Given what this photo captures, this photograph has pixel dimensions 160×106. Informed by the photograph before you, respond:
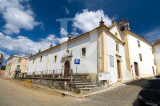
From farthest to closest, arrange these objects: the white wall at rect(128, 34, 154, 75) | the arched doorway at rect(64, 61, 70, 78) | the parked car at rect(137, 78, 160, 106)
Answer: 1. the white wall at rect(128, 34, 154, 75)
2. the arched doorway at rect(64, 61, 70, 78)
3. the parked car at rect(137, 78, 160, 106)

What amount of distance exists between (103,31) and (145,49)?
13.8 meters

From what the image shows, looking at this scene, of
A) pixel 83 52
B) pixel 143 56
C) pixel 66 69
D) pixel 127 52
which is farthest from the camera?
pixel 143 56

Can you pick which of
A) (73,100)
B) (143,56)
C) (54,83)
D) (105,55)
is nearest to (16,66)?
(54,83)

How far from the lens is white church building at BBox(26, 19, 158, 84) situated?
429 inches

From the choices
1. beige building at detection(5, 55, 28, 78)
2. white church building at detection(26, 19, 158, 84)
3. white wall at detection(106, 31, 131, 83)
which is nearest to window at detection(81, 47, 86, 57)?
white church building at detection(26, 19, 158, 84)

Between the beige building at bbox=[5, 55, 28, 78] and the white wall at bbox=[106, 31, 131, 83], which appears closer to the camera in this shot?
the white wall at bbox=[106, 31, 131, 83]

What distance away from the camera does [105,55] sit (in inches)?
412

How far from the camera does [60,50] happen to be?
1714 centimetres

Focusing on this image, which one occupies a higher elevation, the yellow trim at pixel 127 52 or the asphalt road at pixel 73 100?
the yellow trim at pixel 127 52

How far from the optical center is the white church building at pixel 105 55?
10.9 meters

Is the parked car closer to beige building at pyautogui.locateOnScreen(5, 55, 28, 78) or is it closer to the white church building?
the white church building

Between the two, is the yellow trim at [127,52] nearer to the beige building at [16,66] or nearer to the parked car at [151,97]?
the parked car at [151,97]

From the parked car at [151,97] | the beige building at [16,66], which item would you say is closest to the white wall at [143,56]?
the parked car at [151,97]

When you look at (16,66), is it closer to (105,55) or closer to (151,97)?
(105,55)
